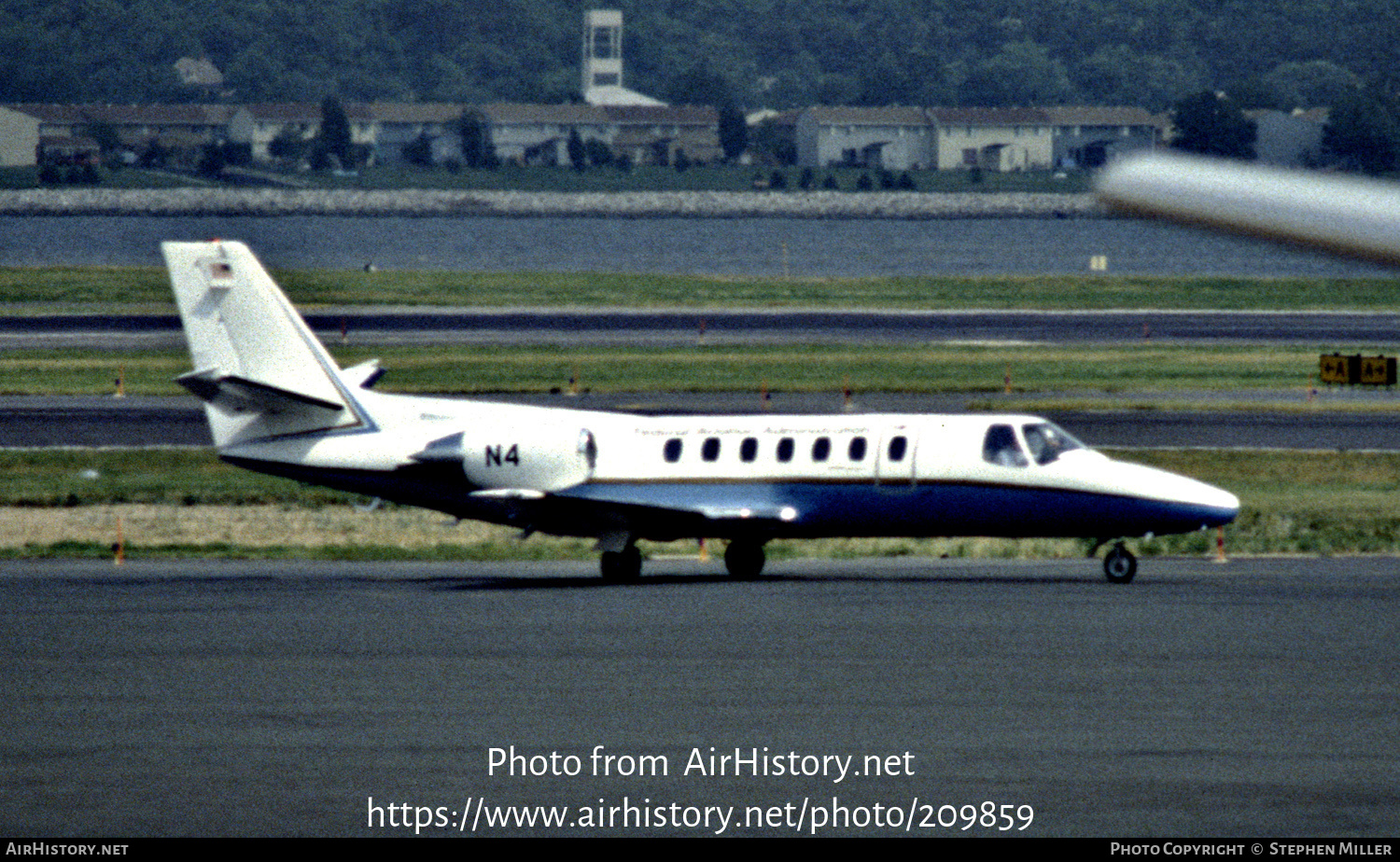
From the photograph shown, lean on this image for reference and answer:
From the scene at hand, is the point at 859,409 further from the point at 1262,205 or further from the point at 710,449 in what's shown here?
the point at 1262,205

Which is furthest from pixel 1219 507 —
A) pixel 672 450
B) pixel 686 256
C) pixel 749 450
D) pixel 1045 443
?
pixel 686 256

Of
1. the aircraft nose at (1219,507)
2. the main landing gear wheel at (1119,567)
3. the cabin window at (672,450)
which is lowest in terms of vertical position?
the main landing gear wheel at (1119,567)

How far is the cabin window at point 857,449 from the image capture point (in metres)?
31.9

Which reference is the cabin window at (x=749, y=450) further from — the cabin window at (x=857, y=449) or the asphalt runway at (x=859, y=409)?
the asphalt runway at (x=859, y=409)

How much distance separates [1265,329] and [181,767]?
7472 cm

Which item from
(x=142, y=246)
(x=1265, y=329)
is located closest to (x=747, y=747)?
(x=1265, y=329)

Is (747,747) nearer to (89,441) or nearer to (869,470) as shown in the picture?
(869,470)

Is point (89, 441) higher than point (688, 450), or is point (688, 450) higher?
point (688, 450)

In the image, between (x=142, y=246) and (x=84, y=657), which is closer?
(x=84, y=657)

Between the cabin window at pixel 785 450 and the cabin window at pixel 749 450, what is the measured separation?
1.29 ft

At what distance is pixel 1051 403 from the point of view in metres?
59.5

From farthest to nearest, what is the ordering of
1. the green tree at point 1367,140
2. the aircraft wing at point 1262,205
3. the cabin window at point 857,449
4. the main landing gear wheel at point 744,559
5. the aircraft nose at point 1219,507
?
the main landing gear wheel at point 744,559 < the cabin window at point 857,449 < the aircraft nose at point 1219,507 < the green tree at point 1367,140 < the aircraft wing at point 1262,205

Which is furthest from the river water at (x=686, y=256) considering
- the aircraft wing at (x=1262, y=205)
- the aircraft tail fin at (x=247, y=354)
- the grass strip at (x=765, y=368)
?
the aircraft wing at (x=1262, y=205)

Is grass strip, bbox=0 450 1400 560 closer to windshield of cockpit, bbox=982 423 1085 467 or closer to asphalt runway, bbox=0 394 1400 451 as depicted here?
asphalt runway, bbox=0 394 1400 451
